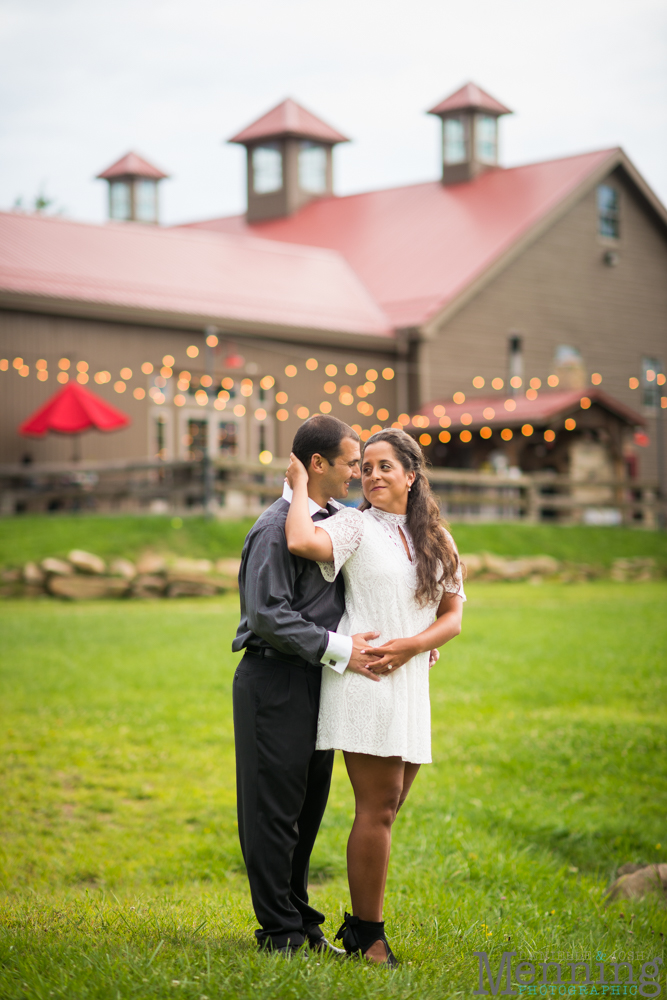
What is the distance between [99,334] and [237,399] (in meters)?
3.19

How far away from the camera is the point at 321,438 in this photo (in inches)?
145

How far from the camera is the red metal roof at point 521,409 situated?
2062 cm

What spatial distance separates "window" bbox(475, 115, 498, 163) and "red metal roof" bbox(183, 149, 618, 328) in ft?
1.87

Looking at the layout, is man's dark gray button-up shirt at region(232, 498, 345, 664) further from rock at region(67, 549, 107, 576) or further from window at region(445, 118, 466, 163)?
window at region(445, 118, 466, 163)

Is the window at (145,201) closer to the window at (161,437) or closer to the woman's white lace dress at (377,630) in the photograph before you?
the window at (161,437)

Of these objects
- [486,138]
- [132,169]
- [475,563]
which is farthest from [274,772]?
[132,169]

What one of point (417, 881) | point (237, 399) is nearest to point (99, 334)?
point (237, 399)

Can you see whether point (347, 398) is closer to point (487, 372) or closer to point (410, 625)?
point (487, 372)

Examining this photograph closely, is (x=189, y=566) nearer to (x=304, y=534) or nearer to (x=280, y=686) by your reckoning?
(x=280, y=686)

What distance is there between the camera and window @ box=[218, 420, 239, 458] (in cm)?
2133

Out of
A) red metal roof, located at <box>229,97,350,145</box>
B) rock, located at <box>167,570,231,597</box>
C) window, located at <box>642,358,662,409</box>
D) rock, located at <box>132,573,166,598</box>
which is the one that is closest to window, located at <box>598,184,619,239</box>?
window, located at <box>642,358,662,409</box>

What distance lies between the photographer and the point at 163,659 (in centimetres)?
1022

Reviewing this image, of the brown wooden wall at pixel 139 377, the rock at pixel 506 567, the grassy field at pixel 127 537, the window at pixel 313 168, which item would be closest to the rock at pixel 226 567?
the grassy field at pixel 127 537

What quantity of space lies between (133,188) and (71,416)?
1477 cm
